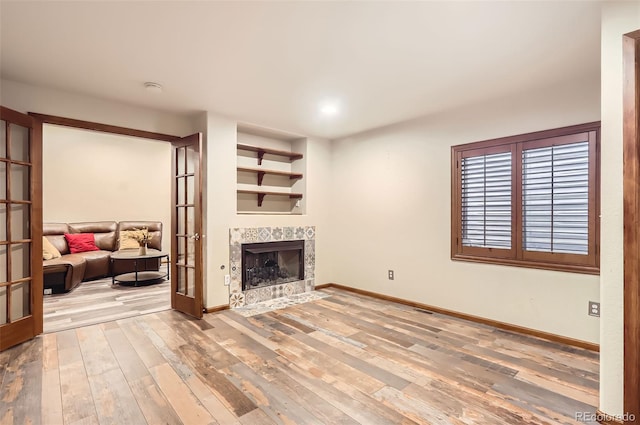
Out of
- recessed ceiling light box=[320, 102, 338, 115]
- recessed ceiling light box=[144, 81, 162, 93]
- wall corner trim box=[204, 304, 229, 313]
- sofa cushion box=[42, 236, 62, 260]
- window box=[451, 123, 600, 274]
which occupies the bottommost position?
wall corner trim box=[204, 304, 229, 313]

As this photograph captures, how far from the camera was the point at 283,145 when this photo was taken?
5.12m

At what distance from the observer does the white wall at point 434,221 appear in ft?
9.65

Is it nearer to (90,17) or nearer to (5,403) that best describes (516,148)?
(90,17)

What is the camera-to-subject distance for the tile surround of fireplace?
13.4 feet

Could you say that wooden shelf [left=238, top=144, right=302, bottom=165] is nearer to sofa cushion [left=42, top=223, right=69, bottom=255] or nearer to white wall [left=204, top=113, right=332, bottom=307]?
white wall [left=204, top=113, right=332, bottom=307]

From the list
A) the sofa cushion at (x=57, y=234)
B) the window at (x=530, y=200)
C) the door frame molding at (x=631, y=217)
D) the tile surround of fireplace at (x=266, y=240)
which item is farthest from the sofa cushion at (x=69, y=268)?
the door frame molding at (x=631, y=217)

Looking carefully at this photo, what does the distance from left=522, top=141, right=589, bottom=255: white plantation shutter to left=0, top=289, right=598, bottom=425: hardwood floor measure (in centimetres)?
96

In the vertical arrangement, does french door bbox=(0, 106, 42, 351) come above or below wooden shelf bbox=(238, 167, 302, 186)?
below

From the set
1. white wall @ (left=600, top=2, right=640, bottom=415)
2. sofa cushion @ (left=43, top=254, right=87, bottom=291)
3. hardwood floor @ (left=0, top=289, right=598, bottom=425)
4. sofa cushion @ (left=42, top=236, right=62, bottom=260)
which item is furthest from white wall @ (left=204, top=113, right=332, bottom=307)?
white wall @ (left=600, top=2, right=640, bottom=415)

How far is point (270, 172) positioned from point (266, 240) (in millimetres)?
1021

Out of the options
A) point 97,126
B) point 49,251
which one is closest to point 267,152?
point 97,126

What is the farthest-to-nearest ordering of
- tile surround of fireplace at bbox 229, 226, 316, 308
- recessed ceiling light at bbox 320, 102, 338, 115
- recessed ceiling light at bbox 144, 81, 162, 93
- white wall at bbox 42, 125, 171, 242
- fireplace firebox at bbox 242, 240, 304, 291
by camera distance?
white wall at bbox 42, 125, 171, 242, fireplace firebox at bbox 242, 240, 304, 291, tile surround of fireplace at bbox 229, 226, 316, 308, recessed ceiling light at bbox 320, 102, 338, 115, recessed ceiling light at bbox 144, 81, 162, 93

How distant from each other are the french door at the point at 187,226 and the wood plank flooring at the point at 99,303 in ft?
1.54

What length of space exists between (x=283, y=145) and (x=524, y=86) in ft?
10.9
